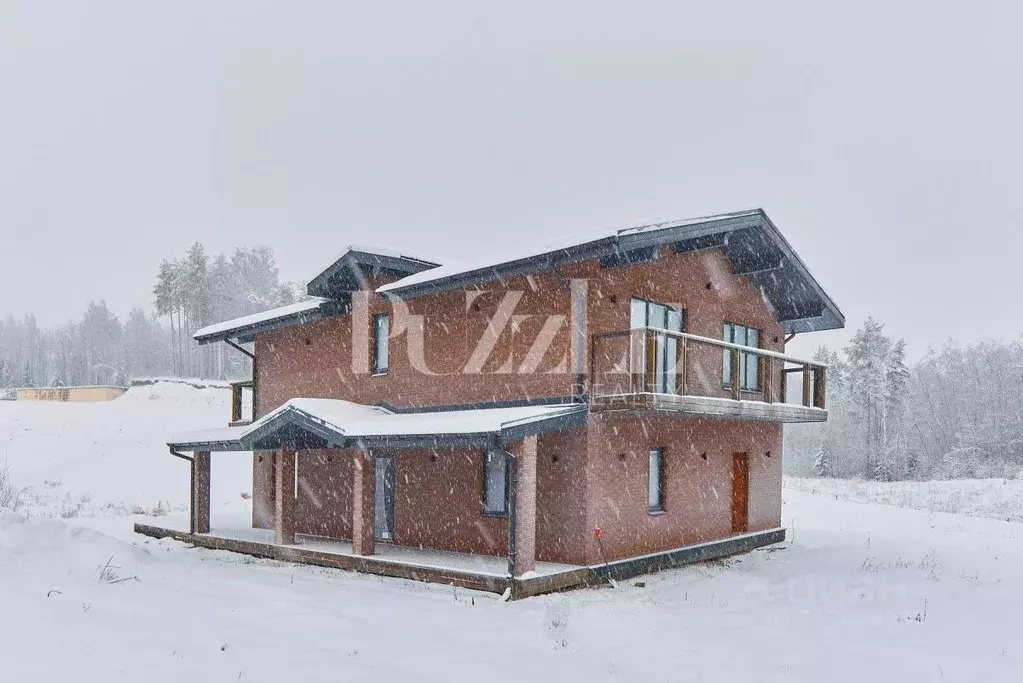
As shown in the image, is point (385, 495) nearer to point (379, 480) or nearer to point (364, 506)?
point (379, 480)

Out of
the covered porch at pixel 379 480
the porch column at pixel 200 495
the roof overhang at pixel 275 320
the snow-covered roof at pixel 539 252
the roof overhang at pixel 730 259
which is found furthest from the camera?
the roof overhang at pixel 275 320

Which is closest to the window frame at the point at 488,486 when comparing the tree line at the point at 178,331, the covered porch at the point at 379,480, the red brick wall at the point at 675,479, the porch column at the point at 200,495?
the covered porch at the point at 379,480

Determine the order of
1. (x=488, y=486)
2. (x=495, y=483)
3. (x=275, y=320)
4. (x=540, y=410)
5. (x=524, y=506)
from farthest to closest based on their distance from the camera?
1. (x=275, y=320)
2. (x=488, y=486)
3. (x=495, y=483)
4. (x=540, y=410)
5. (x=524, y=506)

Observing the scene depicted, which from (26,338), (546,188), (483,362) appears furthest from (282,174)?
(483,362)

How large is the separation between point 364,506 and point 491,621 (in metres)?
4.95

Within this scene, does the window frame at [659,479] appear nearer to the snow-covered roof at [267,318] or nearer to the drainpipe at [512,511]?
the drainpipe at [512,511]

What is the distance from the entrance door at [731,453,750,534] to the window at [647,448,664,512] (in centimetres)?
Answer: 324

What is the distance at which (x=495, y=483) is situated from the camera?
15375mm

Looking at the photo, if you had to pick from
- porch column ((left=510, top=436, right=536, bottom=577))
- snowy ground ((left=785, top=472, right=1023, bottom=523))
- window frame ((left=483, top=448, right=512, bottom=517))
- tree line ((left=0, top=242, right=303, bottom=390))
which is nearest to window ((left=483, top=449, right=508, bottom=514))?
window frame ((left=483, top=448, right=512, bottom=517))

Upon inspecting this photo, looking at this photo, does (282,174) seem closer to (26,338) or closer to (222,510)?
(26,338)

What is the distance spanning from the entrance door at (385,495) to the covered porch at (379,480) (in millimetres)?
29

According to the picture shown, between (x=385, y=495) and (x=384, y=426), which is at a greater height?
(x=384, y=426)

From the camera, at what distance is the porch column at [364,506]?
1455 cm

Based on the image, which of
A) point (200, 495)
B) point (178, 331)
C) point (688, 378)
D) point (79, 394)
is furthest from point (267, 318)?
point (178, 331)
